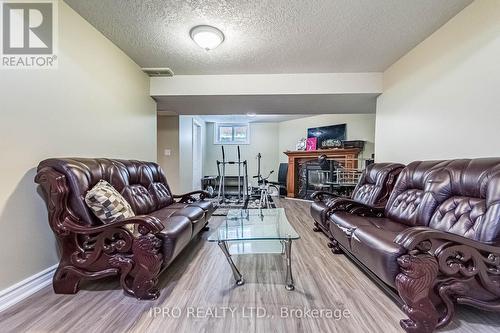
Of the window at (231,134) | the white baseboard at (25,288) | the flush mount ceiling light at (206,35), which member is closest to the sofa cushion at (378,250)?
the flush mount ceiling light at (206,35)

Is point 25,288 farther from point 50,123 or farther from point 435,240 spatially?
point 435,240

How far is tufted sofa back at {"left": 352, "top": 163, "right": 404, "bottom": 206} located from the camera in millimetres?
2740

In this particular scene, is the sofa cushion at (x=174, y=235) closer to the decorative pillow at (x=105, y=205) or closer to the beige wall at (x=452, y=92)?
the decorative pillow at (x=105, y=205)

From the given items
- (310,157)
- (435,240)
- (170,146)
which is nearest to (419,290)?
(435,240)

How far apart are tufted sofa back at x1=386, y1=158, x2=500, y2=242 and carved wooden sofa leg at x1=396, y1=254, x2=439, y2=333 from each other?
46cm

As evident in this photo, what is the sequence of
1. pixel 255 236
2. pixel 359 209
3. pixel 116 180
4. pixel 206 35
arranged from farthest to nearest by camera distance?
pixel 359 209 < pixel 206 35 < pixel 116 180 < pixel 255 236

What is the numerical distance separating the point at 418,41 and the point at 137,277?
3734mm

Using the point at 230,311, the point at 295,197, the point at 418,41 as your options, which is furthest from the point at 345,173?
the point at 230,311

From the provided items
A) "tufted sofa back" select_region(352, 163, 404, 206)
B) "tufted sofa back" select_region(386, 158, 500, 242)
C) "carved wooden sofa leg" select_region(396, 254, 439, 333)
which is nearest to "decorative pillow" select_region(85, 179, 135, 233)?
"carved wooden sofa leg" select_region(396, 254, 439, 333)

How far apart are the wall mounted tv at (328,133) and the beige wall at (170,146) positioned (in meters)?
3.97

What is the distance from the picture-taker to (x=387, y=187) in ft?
9.06

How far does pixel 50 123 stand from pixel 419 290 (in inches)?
118

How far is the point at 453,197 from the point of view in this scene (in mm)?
1821

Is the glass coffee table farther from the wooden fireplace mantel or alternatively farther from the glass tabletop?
the wooden fireplace mantel
